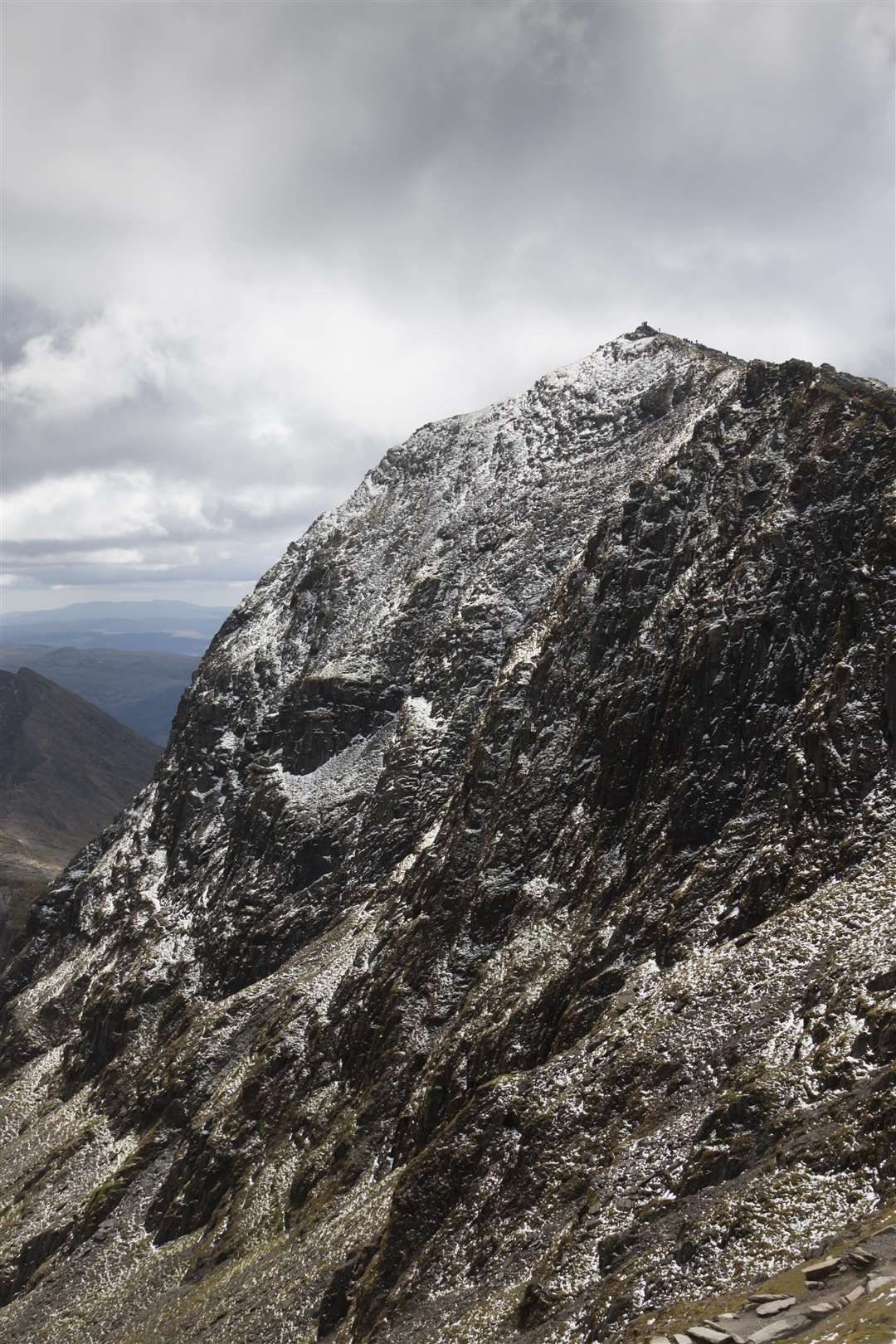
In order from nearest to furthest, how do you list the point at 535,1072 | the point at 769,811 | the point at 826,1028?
1. the point at 826,1028
2. the point at 535,1072
3. the point at 769,811

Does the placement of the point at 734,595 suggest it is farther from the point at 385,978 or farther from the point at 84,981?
the point at 84,981

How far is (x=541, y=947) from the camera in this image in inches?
2402

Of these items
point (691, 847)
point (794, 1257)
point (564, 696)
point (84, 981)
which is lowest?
point (84, 981)

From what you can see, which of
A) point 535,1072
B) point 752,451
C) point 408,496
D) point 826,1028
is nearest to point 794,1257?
point 826,1028

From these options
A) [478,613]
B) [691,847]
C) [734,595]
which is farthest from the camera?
[478,613]

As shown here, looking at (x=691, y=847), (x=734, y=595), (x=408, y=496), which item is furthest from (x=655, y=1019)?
(x=408, y=496)

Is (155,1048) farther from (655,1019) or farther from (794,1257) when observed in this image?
(794,1257)

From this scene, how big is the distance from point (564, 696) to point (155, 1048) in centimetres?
6523

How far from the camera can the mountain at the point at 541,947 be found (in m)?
36.9

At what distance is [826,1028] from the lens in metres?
37.3

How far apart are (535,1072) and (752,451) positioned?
157 feet

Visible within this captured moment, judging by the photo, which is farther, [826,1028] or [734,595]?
[734,595]

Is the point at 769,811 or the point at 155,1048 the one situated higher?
the point at 769,811

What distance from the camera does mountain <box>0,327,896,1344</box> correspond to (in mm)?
36875
